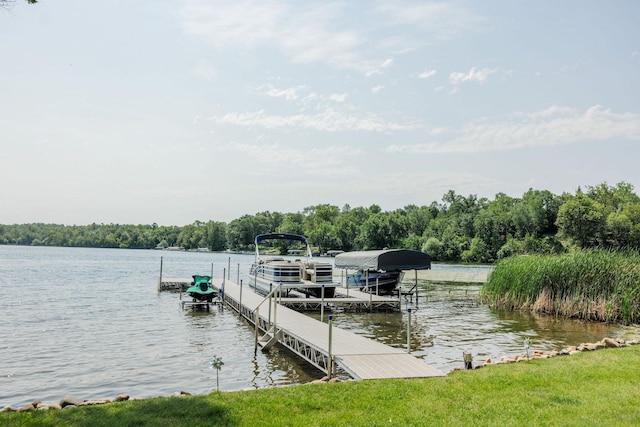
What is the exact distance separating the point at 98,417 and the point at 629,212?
85.6 meters

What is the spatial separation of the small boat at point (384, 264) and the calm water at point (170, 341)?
216 centimetres

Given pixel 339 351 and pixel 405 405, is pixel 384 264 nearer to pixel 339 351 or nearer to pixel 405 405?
pixel 339 351

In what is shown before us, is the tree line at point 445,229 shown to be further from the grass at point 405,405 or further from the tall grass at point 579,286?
the grass at point 405,405

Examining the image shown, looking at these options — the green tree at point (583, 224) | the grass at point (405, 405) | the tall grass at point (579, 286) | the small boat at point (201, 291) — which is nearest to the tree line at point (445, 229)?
the green tree at point (583, 224)

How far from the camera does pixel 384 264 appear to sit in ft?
74.8

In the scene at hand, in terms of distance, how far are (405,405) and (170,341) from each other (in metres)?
10.9

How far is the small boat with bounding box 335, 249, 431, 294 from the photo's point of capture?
2294cm

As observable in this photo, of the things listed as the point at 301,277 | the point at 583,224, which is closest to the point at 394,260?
the point at 301,277

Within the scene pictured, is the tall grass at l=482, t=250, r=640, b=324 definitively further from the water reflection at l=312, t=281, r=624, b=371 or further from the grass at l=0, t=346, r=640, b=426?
the grass at l=0, t=346, r=640, b=426

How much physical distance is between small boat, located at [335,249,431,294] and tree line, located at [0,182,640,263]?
26.0 meters

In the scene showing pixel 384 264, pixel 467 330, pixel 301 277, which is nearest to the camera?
pixel 467 330

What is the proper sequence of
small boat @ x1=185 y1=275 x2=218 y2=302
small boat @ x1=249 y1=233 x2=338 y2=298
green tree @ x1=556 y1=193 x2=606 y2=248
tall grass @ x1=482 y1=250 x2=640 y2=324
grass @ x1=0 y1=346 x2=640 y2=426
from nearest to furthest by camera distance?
grass @ x1=0 y1=346 x2=640 y2=426, tall grass @ x1=482 y1=250 x2=640 y2=324, small boat @ x1=249 y1=233 x2=338 y2=298, small boat @ x1=185 y1=275 x2=218 y2=302, green tree @ x1=556 y1=193 x2=606 y2=248

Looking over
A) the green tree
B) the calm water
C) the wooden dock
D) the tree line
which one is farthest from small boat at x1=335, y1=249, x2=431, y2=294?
the green tree

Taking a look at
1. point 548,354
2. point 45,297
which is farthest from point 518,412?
point 45,297
